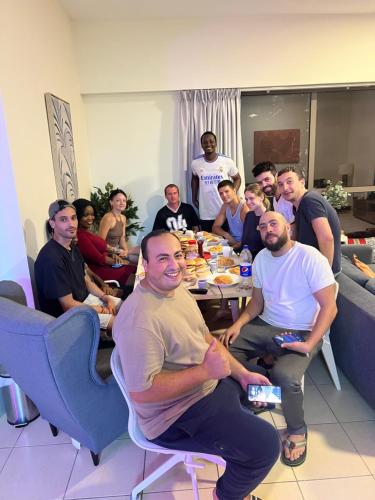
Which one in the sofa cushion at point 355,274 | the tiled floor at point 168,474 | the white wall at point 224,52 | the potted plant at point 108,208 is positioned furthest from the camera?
the potted plant at point 108,208

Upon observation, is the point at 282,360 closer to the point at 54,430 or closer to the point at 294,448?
the point at 294,448

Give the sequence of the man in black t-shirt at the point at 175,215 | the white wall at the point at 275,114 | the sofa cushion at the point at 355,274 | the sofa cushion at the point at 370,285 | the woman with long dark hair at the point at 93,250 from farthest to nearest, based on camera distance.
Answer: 1. the white wall at the point at 275,114
2. the man in black t-shirt at the point at 175,215
3. the woman with long dark hair at the point at 93,250
4. the sofa cushion at the point at 355,274
5. the sofa cushion at the point at 370,285

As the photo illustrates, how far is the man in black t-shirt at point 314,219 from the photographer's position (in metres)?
2.18

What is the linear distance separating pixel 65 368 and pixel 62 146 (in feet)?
8.07

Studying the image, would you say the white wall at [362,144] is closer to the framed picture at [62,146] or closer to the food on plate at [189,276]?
the food on plate at [189,276]

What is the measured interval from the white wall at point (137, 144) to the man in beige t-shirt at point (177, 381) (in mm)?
3346

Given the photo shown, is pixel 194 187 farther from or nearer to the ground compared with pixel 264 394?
farther from the ground

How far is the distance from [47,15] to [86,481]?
359 centimetres

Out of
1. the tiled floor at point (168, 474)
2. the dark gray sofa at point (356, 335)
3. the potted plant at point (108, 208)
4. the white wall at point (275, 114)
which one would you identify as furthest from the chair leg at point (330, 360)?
the white wall at point (275, 114)

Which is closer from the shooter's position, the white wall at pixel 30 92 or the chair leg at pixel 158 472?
the chair leg at pixel 158 472

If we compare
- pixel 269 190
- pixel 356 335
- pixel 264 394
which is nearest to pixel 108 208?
pixel 269 190

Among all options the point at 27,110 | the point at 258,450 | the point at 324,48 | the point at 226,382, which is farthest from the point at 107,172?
the point at 258,450

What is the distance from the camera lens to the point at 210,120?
14.4ft

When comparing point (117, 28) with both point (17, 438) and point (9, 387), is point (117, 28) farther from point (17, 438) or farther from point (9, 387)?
point (17, 438)
